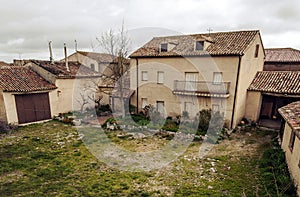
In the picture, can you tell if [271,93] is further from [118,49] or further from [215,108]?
[118,49]

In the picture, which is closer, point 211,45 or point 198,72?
point 198,72

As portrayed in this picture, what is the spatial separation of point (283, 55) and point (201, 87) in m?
18.8

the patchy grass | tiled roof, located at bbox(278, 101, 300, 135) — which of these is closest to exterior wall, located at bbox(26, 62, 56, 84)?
the patchy grass

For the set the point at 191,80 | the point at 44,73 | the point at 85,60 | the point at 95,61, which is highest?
the point at 85,60

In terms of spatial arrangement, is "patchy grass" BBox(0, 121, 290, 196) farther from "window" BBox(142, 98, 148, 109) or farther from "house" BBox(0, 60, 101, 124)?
"window" BBox(142, 98, 148, 109)

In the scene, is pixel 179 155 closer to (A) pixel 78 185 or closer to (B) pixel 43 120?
(A) pixel 78 185

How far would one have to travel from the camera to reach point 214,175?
31.0ft

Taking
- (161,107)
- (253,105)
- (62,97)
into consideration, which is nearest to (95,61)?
(62,97)

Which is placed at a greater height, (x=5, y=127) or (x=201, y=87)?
(x=201, y=87)

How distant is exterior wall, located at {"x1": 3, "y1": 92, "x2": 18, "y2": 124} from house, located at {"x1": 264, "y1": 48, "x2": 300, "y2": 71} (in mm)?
30801

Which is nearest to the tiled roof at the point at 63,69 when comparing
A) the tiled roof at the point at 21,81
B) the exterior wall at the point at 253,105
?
the tiled roof at the point at 21,81

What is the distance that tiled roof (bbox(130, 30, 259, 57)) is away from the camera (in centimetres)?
1552

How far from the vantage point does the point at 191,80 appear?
17.2 meters

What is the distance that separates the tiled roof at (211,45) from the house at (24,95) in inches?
363
